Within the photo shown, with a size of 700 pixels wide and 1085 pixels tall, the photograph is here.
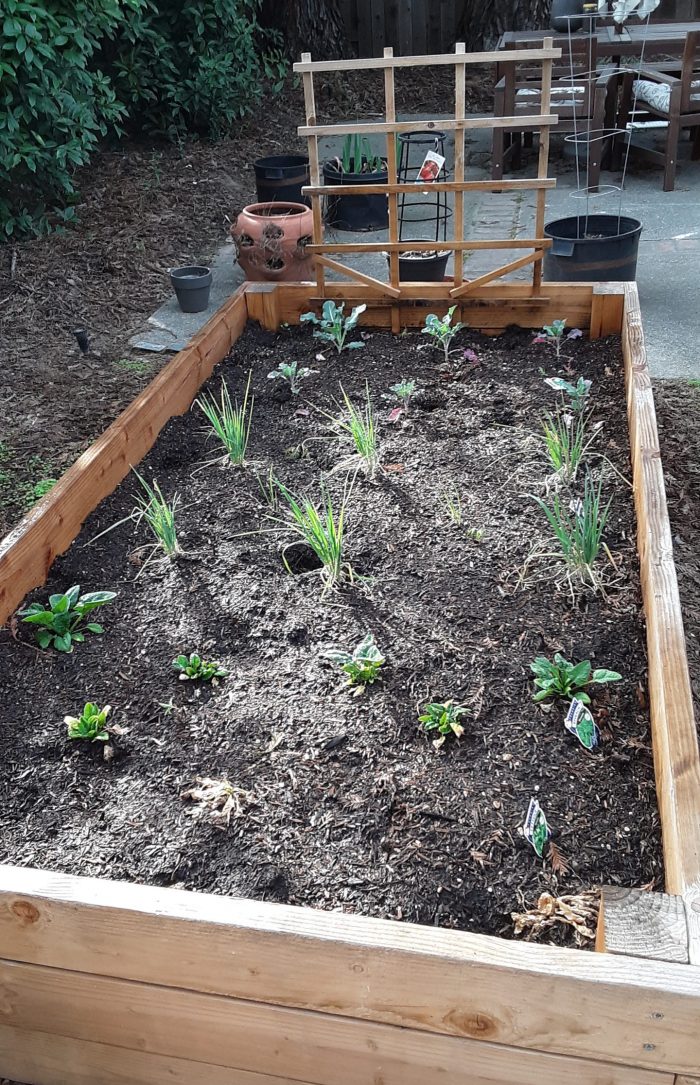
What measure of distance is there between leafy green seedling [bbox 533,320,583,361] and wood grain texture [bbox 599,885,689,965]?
2516 millimetres

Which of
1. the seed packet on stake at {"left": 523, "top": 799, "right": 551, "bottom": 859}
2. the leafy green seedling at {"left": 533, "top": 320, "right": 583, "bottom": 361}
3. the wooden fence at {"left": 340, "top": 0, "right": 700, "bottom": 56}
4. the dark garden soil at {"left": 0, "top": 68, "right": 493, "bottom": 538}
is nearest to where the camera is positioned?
the seed packet on stake at {"left": 523, "top": 799, "right": 551, "bottom": 859}

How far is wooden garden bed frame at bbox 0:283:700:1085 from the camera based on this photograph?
3.59 feet

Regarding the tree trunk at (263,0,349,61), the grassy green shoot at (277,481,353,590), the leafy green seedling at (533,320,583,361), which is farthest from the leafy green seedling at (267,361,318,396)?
the tree trunk at (263,0,349,61)

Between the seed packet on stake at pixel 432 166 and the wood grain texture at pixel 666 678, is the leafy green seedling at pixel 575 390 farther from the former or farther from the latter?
the seed packet on stake at pixel 432 166

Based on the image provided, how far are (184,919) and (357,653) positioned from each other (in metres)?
0.79

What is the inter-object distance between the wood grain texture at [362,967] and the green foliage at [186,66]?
250 inches

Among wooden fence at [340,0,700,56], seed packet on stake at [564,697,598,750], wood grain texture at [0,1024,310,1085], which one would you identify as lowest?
wood grain texture at [0,1024,310,1085]

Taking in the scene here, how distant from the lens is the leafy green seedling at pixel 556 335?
3.39 metres

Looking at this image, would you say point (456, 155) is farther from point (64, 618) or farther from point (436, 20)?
point (436, 20)

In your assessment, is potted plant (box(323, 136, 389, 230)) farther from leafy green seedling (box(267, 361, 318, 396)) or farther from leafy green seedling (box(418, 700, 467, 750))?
leafy green seedling (box(418, 700, 467, 750))

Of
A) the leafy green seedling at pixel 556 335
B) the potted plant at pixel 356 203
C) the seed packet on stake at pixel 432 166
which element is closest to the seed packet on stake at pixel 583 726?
the leafy green seedling at pixel 556 335

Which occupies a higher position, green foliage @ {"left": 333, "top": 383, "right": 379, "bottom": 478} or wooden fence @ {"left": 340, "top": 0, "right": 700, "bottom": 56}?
wooden fence @ {"left": 340, "top": 0, "right": 700, "bottom": 56}

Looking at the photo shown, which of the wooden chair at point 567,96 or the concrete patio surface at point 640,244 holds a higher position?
the wooden chair at point 567,96

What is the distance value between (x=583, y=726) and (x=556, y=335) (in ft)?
6.74
